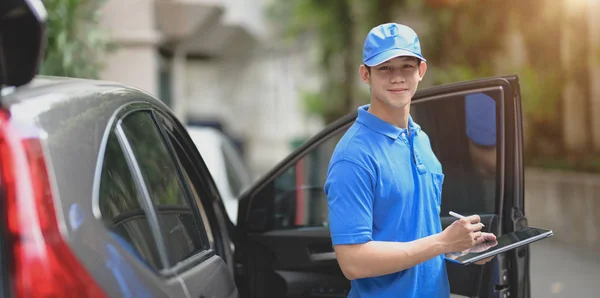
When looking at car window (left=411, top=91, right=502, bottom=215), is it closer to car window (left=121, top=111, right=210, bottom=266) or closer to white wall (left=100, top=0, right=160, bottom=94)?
car window (left=121, top=111, right=210, bottom=266)

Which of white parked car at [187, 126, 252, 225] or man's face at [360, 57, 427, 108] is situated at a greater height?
man's face at [360, 57, 427, 108]

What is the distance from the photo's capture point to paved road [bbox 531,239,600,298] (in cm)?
714

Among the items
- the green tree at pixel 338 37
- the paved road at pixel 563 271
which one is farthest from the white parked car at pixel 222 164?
the green tree at pixel 338 37

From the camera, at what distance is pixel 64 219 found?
6.09 ft

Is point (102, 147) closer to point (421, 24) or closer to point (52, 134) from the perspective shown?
point (52, 134)

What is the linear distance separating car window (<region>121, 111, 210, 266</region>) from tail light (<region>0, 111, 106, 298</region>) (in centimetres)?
64

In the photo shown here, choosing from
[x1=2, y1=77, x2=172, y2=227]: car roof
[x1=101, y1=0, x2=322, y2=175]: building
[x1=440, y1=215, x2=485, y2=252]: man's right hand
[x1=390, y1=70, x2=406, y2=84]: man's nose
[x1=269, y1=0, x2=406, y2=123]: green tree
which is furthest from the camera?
[x1=269, y1=0, x2=406, y2=123]: green tree

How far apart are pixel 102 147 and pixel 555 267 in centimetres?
744

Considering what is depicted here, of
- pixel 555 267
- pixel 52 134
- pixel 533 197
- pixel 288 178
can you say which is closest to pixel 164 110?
pixel 288 178

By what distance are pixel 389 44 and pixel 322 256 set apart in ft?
3.79

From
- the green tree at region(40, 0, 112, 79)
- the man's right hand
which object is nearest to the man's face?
the man's right hand

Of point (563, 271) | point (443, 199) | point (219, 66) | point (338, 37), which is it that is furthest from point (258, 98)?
point (443, 199)

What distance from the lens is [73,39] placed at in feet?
34.3

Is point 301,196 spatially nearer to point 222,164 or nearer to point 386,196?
point 386,196
